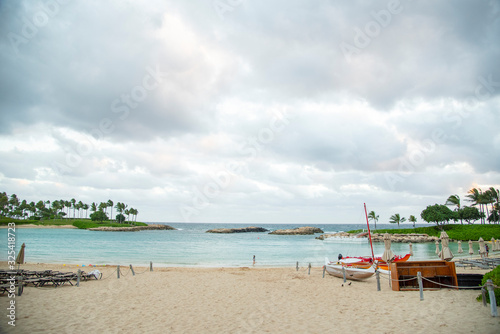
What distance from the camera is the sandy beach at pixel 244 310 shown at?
863cm

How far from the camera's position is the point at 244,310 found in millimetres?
10898

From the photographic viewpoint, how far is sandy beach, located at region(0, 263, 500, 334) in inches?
340

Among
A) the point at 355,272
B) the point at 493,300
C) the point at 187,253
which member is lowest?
the point at 187,253

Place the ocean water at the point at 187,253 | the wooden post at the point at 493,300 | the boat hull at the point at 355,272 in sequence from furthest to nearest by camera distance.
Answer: the ocean water at the point at 187,253
the boat hull at the point at 355,272
the wooden post at the point at 493,300

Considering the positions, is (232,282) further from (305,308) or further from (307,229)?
(307,229)

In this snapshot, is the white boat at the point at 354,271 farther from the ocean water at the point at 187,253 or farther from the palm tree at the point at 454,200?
the palm tree at the point at 454,200

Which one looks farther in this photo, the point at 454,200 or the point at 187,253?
the point at 454,200

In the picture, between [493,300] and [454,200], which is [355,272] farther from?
[454,200]

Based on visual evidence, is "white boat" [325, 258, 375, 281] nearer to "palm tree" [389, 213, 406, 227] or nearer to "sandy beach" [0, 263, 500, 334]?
"sandy beach" [0, 263, 500, 334]

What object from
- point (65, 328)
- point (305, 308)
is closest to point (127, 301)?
point (65, 328)

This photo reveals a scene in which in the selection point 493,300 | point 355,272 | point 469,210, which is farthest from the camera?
point 469,210

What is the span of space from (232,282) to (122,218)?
574 feet

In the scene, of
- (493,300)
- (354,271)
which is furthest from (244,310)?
(354,271)

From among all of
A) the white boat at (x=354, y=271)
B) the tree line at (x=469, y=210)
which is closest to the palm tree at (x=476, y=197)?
the tree line at (x=469, y=210)
